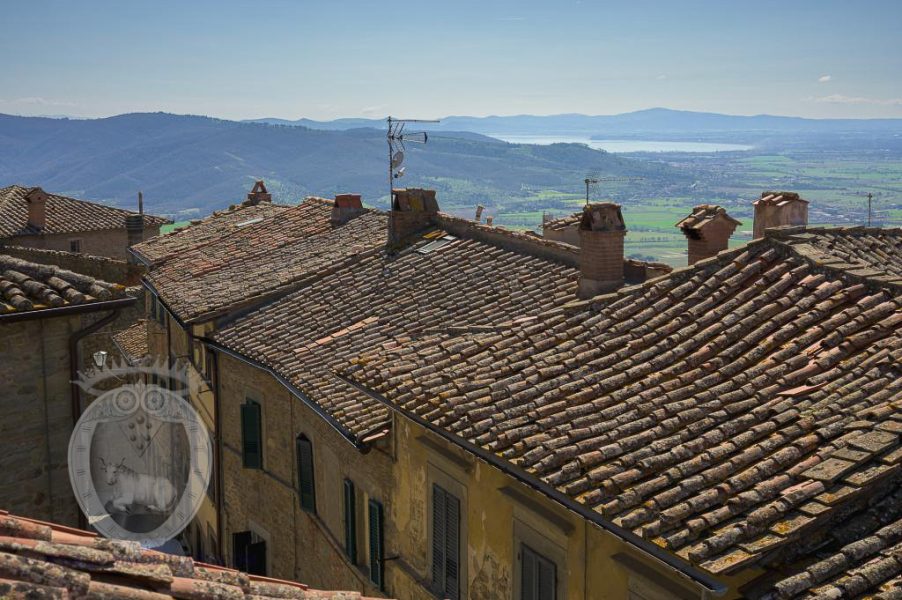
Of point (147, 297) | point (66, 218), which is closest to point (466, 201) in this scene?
point (66, 218)

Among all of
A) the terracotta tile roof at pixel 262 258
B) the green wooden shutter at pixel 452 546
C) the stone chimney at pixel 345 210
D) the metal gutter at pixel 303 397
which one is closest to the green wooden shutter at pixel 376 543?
the metal gutter at pixel 303 397

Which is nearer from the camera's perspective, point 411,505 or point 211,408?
point 411,505

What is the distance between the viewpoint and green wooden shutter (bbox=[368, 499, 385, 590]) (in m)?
A: 11.7

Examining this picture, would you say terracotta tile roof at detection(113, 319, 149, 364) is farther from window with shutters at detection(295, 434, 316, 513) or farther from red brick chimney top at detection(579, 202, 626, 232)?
red brick chimney top at detection(579, 202, 626, 232)

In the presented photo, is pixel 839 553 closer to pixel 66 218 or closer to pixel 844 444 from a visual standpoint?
pixel 844 444

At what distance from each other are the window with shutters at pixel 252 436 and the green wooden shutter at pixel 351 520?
12.4 ft

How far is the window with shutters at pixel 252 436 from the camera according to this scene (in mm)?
16188

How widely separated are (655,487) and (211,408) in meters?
13.2

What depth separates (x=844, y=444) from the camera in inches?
260

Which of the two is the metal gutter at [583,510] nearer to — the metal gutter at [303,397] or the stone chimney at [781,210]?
the metal gutter at [303,397]

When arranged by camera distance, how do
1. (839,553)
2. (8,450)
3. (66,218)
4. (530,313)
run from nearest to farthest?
(839,553) → (8,450) → (530,313) → (66,218)

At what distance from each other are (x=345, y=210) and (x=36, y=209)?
24302 millimetres

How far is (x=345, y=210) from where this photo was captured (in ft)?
73.6

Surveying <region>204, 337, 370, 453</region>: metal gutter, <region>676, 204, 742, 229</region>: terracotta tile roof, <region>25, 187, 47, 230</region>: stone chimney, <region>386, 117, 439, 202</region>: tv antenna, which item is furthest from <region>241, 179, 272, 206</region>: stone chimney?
<region>676, 204, 742, 229</region>: terracotta tile roof
